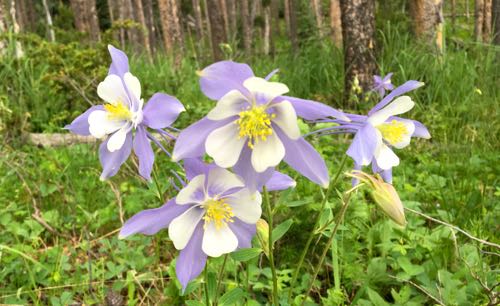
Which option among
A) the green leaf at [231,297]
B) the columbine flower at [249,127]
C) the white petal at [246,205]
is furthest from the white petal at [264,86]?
the green leaf at [231,297]

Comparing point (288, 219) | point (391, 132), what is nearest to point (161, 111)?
point (391, 132)

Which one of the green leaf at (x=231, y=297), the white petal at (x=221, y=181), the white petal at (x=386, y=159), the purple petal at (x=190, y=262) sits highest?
the white petal at (x=221, y=181)

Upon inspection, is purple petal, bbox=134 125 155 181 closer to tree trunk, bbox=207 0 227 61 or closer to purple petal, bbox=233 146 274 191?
purple petal, bbox=233 146 274 191

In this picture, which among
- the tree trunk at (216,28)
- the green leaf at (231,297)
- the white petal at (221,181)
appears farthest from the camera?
the tree trunk at (216,28)

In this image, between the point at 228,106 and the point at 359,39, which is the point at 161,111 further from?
the point at 359,39

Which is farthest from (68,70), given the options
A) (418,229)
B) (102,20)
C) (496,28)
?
(102,20)

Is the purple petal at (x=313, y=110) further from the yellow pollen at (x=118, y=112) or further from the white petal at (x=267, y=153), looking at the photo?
the yellow pollen at (x=118, y=112)

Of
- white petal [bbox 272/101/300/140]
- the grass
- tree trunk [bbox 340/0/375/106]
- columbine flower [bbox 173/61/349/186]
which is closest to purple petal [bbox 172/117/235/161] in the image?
columbine flower [bbox 173/61/349/186]
